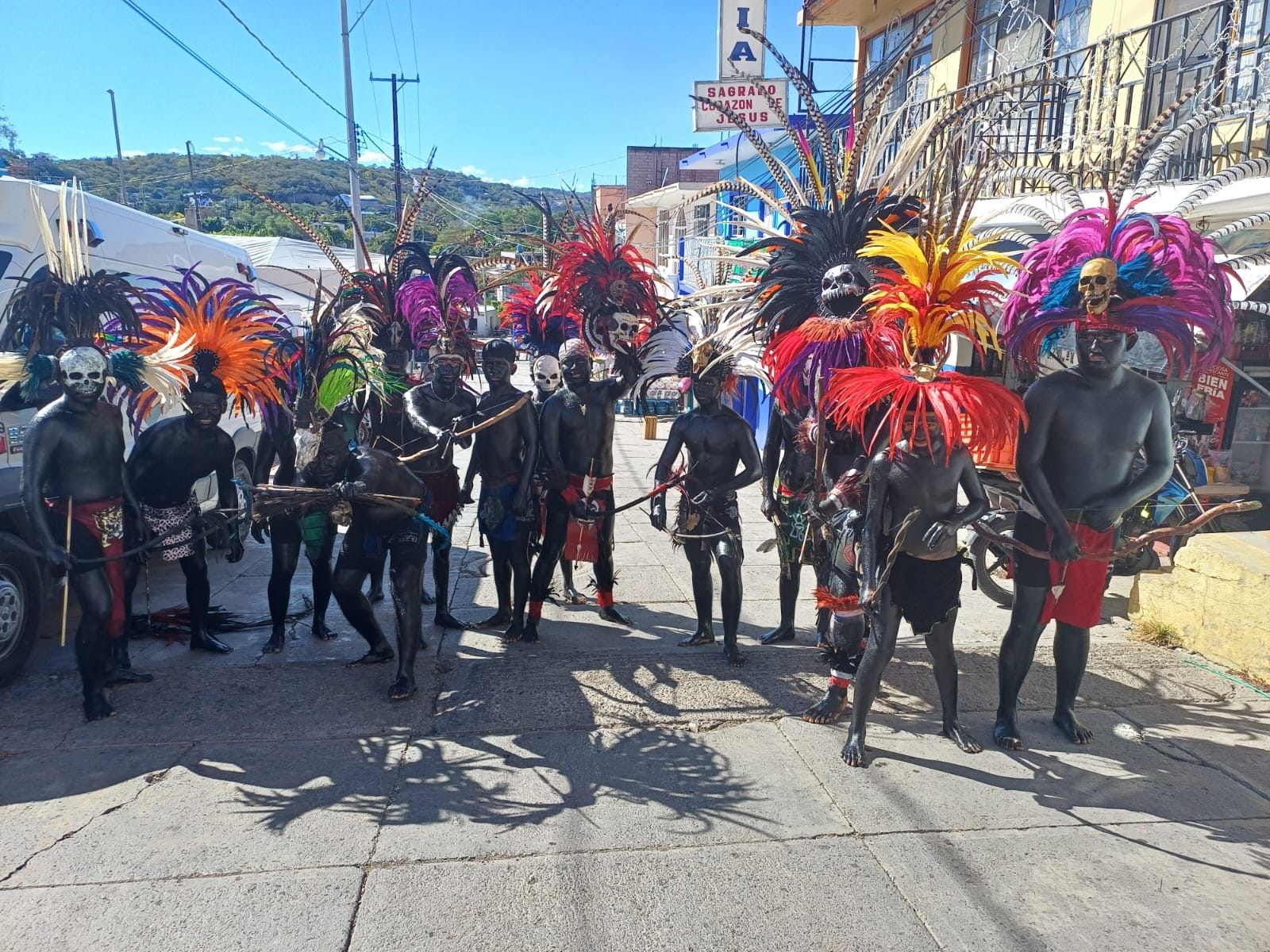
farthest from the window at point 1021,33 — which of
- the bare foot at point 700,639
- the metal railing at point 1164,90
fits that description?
the bare foot at point 700,639

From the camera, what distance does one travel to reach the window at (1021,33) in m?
9.29

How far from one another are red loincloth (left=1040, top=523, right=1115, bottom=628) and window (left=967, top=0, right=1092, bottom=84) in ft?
22.5

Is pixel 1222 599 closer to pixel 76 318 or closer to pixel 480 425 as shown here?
pixel 480 425

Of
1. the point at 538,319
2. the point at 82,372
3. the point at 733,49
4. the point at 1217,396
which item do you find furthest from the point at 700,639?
the point at 733,49

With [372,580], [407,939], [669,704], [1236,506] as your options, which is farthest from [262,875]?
[1236,506]

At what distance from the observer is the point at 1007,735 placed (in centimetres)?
398

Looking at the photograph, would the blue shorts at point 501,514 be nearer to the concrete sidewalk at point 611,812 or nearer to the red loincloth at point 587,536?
the red loincloth at point 587,536

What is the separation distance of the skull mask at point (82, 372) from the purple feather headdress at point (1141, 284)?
4.58 m

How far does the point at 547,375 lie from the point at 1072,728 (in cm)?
389

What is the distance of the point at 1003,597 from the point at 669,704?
2.94 metres

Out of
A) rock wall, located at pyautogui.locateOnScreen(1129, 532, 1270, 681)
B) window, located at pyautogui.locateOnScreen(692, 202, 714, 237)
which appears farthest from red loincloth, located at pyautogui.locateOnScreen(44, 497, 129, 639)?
window, located at pyautogui.locateOnScreen(692, 202, 714, 237)

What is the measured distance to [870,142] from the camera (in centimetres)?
505

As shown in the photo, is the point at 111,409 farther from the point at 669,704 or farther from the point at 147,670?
the point at 669,704

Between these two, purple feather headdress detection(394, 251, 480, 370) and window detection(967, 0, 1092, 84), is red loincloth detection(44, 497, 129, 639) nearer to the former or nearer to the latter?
purple feather headdress detection(394, 251, 480, 370)
